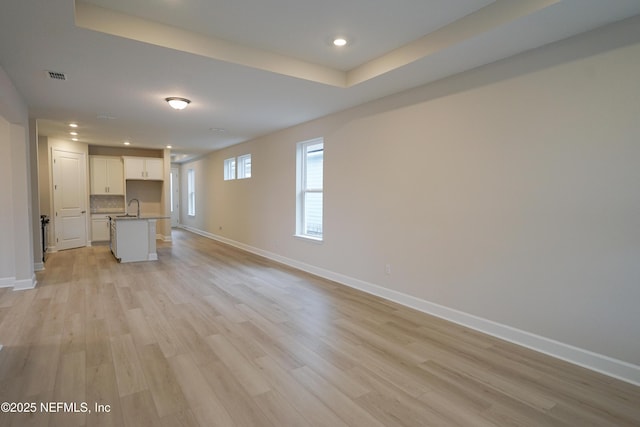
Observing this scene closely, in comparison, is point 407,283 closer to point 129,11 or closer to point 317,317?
point 317,317

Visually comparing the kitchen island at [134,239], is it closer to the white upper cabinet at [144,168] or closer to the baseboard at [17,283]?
the baseboard at [17,283]

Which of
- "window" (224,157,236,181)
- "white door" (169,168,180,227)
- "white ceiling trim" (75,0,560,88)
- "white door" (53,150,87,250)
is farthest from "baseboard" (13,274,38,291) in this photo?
"white door" (169,168,180,227)

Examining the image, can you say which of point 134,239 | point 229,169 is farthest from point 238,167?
point 134,239

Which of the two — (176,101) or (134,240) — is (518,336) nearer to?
(176,101)

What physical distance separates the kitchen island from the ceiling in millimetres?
2483

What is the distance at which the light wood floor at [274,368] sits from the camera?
2004 mm

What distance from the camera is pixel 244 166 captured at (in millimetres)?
8180

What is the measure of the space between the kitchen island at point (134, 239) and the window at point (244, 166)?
2358 mm

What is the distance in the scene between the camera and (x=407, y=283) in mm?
3973

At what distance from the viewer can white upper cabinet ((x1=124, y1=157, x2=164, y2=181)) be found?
8719mm

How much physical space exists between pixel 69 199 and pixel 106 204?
1288mm

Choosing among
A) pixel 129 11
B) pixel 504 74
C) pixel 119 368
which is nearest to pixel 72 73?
pixel 129 11

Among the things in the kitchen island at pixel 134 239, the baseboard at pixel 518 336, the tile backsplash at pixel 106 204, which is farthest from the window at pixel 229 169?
the baseboard at pixel 518 336

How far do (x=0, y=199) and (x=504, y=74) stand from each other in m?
6.51
